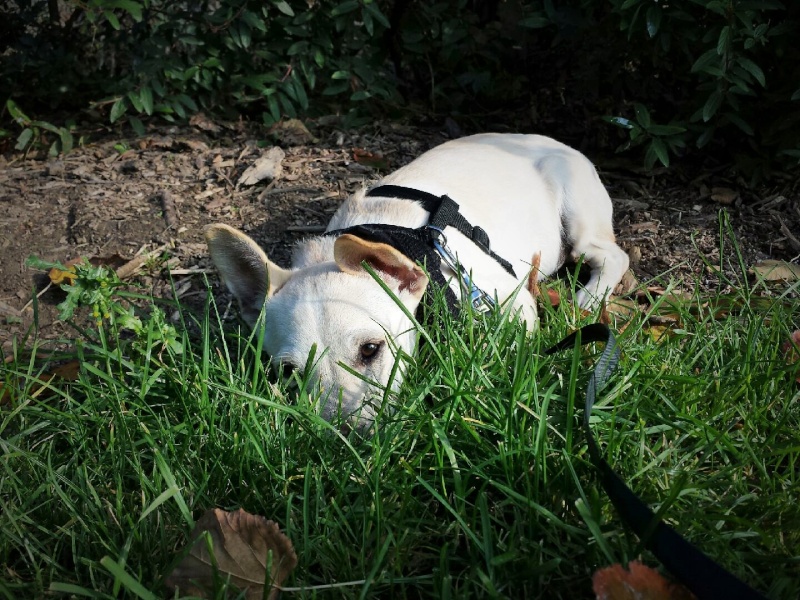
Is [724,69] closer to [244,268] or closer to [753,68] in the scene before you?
[753,68]

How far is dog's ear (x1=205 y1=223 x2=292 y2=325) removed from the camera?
2.43 metres

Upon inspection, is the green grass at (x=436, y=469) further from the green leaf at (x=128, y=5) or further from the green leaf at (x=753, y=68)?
the green leaf at (x=128, y=5)

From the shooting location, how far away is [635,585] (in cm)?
147

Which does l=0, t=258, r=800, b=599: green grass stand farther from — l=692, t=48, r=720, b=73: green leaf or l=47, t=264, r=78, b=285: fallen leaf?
l=692, t=48, r=720, b=73: green leaf

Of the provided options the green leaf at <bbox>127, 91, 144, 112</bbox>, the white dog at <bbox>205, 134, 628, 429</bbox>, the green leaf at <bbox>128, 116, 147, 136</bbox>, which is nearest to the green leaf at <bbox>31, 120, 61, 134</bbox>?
the green leaf at <bbox>128, 116, 147, 136</bbox>

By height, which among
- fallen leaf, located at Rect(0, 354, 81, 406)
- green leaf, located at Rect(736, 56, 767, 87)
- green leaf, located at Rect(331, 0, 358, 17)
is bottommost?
fallen leaf, located at Rect(0, 354, 81, 406)

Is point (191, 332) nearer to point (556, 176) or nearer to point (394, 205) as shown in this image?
point (394, 205)

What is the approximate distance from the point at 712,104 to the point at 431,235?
6.10 feet

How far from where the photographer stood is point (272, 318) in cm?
246

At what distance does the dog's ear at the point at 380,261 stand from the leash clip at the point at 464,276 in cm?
16

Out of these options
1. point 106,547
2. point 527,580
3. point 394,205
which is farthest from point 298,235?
point 527,580

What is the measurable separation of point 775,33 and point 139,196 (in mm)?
3462

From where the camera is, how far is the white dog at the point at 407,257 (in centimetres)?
231

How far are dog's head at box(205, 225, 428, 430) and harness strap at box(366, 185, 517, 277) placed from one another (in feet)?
1.25
